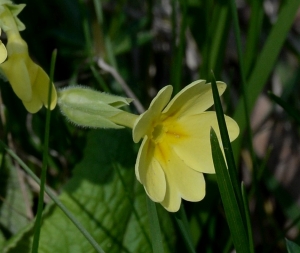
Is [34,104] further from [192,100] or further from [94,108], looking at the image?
[192,100]

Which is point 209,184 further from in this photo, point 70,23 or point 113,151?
point 70,23

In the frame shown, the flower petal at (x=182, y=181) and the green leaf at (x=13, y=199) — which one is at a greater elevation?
the flower petal at (x=182, y=181)

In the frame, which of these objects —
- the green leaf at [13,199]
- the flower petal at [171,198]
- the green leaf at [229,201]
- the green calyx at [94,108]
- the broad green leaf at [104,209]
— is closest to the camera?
the green leaf at [229,201]

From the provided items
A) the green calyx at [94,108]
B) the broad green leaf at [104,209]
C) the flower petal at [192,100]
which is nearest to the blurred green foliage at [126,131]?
the broad green leaf at [104,209]

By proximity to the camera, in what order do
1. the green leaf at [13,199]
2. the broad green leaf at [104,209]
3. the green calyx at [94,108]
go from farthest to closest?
the green leaf at [13,199] → the broad green leaf at [104,209] → the green calyx at [94,108]

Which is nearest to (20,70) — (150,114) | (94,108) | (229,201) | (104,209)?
(94,108)

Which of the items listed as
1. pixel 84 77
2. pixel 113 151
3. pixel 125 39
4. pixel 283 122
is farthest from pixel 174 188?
pixel 283 122

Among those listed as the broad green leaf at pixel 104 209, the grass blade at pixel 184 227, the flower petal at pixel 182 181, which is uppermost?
the flower petal at pixel 182 181

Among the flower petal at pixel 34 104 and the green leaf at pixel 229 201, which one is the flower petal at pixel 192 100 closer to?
the green leaf at pixel 229 201
